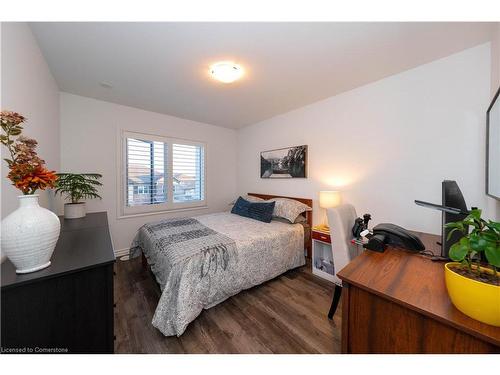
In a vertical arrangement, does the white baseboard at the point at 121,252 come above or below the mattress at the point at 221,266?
below

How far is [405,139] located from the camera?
6.61ft

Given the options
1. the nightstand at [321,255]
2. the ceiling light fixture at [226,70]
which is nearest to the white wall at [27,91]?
the ceiling light fixture at [226,70]

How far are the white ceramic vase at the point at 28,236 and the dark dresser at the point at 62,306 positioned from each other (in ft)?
0.18

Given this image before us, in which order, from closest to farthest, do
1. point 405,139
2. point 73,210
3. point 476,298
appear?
point 476,298 → point 405,139 → point 73,210

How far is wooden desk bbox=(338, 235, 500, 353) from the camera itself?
655 millimetres

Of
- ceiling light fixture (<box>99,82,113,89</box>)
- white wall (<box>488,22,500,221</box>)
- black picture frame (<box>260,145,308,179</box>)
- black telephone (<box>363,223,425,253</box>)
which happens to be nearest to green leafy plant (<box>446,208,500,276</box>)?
black telephone (<box>363,223,425,253</box>)

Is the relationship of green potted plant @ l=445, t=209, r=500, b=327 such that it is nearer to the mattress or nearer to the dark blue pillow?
the mattress

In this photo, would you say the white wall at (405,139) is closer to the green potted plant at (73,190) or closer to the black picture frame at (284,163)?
the black picture frame at (284,163)

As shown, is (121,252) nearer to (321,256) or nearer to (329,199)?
(321,256)

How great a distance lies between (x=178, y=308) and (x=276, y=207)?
185 cm

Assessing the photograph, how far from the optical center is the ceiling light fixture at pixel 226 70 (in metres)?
1.87

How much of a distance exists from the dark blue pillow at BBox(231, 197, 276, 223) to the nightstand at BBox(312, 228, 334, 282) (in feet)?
2.28

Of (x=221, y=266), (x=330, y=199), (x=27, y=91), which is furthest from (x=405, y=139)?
(x=27, y=91)

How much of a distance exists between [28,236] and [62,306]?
0.36m
